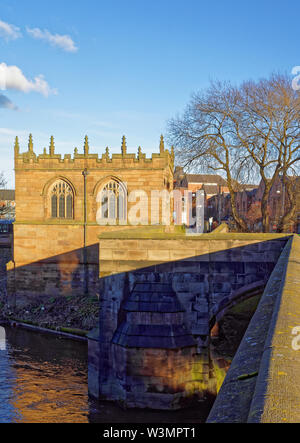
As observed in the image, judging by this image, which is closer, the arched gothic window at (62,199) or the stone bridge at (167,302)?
the stone bridge at (167,302)

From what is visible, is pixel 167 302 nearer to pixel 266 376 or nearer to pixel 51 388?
pixel 51 388

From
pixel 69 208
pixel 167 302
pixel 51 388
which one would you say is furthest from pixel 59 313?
pixel 167 302

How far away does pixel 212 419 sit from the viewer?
2.91 metres

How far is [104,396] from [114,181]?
13.9 metres

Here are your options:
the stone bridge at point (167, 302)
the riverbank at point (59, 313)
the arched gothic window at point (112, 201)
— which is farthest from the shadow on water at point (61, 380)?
the arched gothic window at point (112, 201)

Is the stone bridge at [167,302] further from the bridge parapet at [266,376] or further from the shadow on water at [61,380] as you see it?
the bridge parapet at [266,376]

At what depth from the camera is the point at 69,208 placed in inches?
963

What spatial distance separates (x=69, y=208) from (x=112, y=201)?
9.20 ft

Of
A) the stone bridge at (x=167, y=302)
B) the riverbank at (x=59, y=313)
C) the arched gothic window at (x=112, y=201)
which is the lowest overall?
the riverbank at (x=59, y=313)

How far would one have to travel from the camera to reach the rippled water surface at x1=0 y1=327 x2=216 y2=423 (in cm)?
1188

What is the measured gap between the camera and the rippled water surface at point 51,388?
11.9 meters

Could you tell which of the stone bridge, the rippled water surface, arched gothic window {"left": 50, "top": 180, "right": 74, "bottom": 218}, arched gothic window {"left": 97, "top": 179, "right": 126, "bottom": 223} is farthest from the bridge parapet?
arched gothic window {"left": 50, "top": 180, "right": 74, "bottom": 218}

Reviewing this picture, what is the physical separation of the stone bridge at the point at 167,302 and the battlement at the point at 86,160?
11.4m

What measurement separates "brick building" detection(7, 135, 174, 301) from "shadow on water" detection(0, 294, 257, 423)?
3.81 m
